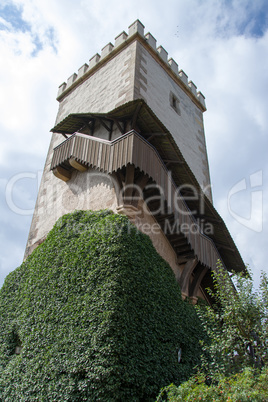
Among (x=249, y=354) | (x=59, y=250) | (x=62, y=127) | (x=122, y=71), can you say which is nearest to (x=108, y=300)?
(x=59, y=250)

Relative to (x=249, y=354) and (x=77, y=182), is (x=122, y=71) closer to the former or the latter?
(x=77, y=182)

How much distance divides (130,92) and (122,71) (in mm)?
1721

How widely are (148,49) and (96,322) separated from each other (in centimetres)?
1130

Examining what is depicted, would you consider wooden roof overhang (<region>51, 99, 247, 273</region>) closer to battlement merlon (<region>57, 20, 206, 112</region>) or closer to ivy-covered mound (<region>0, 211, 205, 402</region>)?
ivy-covered mound (<region>0, 211, 205, 402</region>)

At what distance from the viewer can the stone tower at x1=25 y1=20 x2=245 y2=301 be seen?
9.00 metres

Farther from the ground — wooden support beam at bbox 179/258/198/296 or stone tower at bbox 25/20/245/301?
stone tower at bbox 25/20/245/301

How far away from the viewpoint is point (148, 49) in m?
14.1

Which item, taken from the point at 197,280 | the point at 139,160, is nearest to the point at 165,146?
the point at 139,160

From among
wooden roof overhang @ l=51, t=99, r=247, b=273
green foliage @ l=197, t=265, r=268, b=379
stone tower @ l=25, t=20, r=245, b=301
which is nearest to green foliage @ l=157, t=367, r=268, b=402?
green foliage @ l=197, t=265, r=268, b=379

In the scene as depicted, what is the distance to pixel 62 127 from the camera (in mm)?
11750

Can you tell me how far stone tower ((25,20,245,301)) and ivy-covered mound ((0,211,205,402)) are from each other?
1233mm

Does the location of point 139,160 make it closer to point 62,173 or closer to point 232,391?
point 62,173

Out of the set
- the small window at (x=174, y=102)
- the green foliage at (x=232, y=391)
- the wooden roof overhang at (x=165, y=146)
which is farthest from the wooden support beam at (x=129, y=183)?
the small window at (x=174, y=102)

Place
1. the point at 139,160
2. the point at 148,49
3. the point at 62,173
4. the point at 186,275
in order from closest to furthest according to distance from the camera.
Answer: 1. the point at 139,160
2. the point at 186,275
3. the point at 62,173
4. the point at 148,49
